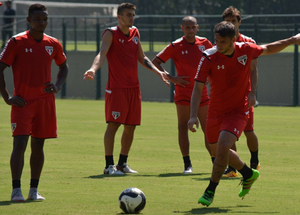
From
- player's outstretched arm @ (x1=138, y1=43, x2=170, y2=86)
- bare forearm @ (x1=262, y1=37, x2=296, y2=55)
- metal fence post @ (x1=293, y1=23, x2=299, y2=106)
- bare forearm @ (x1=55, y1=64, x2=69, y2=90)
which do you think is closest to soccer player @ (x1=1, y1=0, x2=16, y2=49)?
metal fence post @ (x1=293, y1=23, x2=299, y2=106)

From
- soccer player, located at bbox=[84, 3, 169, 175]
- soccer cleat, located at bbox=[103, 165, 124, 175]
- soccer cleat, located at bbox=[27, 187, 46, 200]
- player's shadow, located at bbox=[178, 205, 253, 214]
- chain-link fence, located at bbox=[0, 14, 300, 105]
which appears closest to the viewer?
player's shadow, located at bbox=[178, 205, 253, 214]

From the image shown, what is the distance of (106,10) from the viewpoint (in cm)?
3791

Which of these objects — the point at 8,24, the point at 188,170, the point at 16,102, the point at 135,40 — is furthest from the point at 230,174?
the point at 8,24

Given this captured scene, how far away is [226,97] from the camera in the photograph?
25.3 ft

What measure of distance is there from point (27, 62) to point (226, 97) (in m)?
2.27

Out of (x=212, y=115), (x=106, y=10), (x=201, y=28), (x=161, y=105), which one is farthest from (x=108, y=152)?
(x=106, y=10)

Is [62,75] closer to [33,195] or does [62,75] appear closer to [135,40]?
[33,195]

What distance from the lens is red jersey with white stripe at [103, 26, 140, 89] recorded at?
1038 cm

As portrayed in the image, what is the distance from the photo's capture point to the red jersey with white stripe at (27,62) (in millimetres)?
7766

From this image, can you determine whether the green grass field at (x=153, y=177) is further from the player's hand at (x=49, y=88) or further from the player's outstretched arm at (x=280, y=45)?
the player's outstretched arm at (x=280, y=45)

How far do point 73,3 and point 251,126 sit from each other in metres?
33.7

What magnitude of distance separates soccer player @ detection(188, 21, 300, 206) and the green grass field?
48 cm

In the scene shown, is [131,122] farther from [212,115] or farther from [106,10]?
[106,10]

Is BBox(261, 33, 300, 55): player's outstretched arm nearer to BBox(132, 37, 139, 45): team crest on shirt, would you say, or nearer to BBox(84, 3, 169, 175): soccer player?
BBox(84, 3, 169, 175): soccer player
